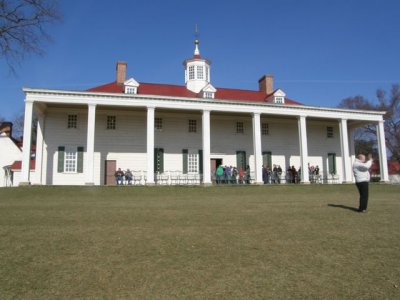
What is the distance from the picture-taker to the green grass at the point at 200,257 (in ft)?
13.3

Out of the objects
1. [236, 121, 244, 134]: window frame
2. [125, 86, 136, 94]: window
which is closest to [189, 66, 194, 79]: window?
[236, 121, 244, 134]: window frame

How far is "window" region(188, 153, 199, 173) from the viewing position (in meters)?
28.7

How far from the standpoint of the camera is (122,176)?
83.5ft

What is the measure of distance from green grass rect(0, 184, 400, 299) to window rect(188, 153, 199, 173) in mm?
19875

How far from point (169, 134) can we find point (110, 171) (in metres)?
5.64

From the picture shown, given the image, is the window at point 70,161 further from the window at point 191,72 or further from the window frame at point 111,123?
the window at point 191,72

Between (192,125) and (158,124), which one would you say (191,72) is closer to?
(192,125)

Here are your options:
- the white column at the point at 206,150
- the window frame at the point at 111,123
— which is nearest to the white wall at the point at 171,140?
the window frame at the point at 111,123

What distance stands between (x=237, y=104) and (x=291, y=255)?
22.3 meters

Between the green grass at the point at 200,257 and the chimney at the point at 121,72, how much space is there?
22.9 metres

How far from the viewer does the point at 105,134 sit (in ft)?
88.9

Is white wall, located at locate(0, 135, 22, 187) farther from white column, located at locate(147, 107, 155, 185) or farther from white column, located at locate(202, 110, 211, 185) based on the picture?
white column, located at locate(202, 110, 211, 185)

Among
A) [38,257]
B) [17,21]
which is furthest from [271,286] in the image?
[17,21]

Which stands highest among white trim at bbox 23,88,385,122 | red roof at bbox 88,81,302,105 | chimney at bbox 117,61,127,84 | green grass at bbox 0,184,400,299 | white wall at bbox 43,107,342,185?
chimney at bbox 117,61,127,84
